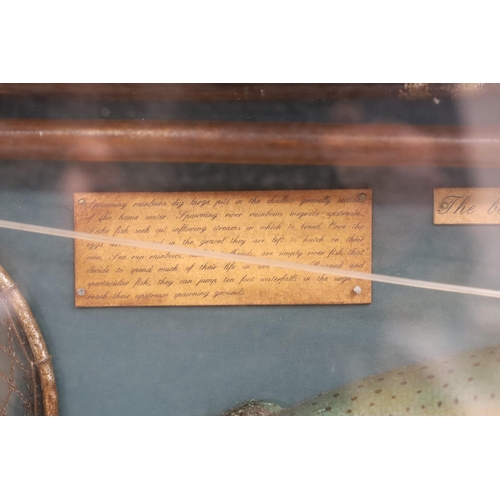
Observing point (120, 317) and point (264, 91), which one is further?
point (120, 317)

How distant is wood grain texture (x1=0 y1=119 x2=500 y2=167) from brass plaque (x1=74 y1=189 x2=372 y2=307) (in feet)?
0.37

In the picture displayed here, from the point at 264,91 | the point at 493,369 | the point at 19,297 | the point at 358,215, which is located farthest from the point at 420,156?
the point at 19,297

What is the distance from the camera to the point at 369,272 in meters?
1.27

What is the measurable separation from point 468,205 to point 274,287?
0.46 meters

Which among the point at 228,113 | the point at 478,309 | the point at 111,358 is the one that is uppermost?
the point at 228,113

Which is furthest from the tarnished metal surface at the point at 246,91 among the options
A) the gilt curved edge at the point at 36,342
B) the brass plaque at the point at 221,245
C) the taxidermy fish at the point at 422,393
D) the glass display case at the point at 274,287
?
the taxidermy fish at the point at 422,393

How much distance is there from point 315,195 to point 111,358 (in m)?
0.58

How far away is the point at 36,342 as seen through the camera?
1.26 metres

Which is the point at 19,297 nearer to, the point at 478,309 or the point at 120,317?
the point at 120,317

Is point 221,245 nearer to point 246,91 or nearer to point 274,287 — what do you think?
point 274,287

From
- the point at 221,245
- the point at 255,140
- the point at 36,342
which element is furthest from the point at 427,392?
the point at 36,342

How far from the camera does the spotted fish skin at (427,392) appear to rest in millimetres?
1221

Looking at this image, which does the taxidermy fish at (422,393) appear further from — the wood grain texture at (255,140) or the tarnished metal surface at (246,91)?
the tarnished metal surface at (246,91)

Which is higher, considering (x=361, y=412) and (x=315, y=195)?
(x=315, y=195)
